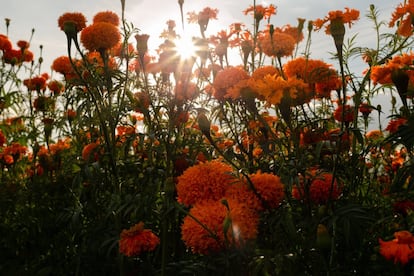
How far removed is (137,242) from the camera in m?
1.66

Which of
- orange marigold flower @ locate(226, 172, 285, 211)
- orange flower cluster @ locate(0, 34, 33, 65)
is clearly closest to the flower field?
orange marigold flower @ locate(226, 172, 285, 211)

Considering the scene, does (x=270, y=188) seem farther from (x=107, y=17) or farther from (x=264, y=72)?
(x=107, y=17)

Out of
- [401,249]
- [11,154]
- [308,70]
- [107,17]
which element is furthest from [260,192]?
[11,154]

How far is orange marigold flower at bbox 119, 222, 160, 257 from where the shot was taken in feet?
5.45

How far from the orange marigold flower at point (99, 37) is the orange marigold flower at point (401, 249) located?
1794 mm

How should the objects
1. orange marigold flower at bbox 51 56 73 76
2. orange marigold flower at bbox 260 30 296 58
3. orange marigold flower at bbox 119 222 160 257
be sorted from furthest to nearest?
orange marigold flower at bbox 51 56 73 76, orange marigold flower at bbox 260 30 296 58, orange marigold flower at bbox 119 222 160 257

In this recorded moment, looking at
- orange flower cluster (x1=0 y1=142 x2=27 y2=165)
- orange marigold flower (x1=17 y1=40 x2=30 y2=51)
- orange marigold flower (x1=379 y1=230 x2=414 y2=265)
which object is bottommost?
orange marigold flower (x1=379 y1=230 x2=414 y2=265)

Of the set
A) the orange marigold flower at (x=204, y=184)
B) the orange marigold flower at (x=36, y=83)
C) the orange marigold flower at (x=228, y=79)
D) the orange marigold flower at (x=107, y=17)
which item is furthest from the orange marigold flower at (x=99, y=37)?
the orange marigold flower at (x=36, y=83)

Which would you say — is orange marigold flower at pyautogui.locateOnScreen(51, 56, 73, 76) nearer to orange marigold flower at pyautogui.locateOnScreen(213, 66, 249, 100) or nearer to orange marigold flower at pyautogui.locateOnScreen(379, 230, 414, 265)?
orange marigold flower at pyautogui.locateOnScreen(213, 66, 249, 100)

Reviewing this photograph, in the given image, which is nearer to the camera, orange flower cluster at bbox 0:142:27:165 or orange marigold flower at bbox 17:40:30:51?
orange flower cluster at bbox 0:142:27:165

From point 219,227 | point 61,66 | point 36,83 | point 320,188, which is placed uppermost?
point 36,83

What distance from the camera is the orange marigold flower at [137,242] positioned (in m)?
1.66

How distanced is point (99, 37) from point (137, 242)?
1.28 m

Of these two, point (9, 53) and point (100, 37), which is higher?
point (9, 53)
